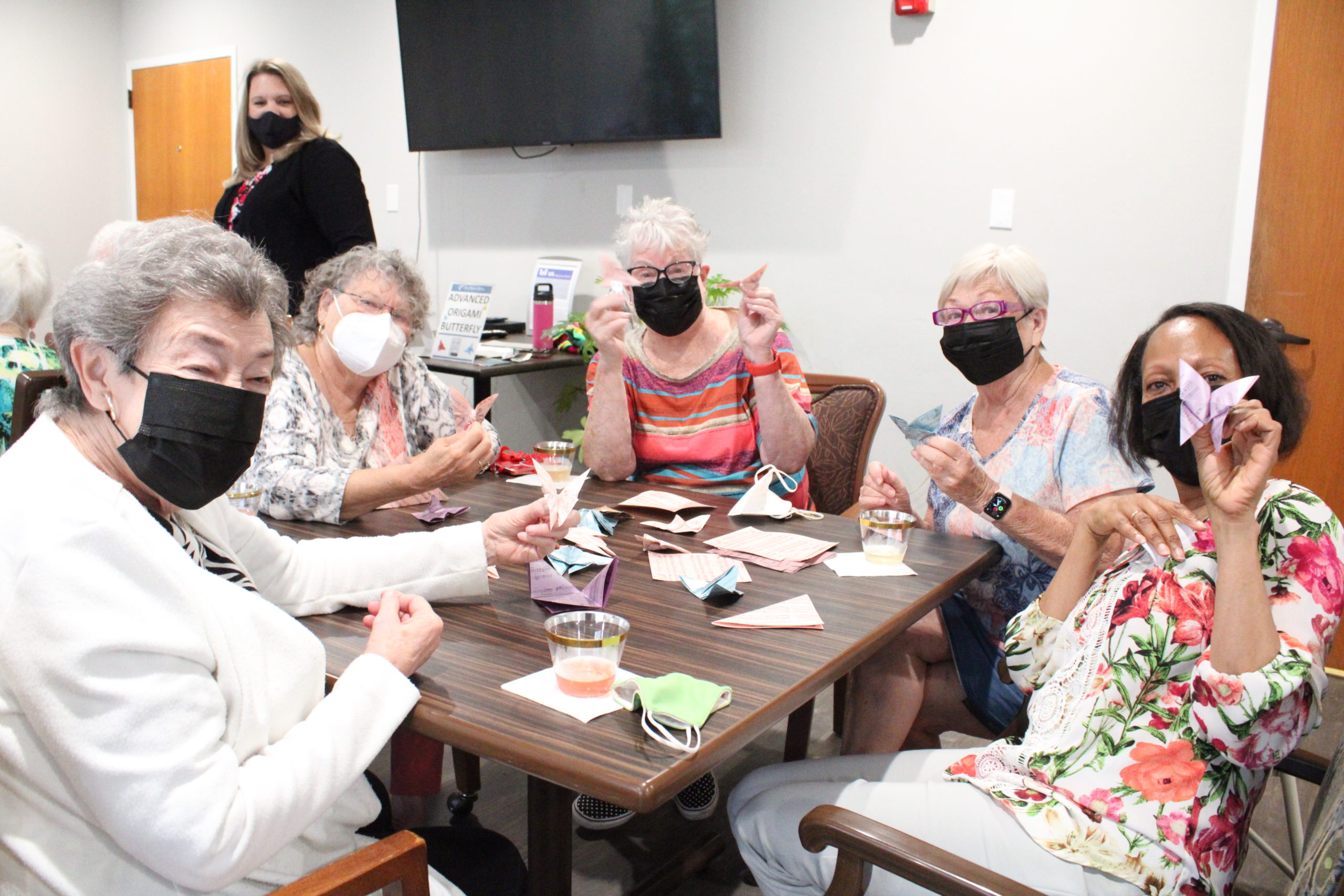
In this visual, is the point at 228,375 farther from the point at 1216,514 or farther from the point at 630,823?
the point at 630,823

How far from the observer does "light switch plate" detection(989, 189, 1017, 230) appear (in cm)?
359

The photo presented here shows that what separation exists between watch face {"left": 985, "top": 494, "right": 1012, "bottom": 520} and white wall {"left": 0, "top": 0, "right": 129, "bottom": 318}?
688cm

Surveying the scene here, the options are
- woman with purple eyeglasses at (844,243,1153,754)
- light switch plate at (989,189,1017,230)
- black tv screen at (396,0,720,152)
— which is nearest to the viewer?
woman with purple eyeglasses at (844,243,1153,754)

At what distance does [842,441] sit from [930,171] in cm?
132

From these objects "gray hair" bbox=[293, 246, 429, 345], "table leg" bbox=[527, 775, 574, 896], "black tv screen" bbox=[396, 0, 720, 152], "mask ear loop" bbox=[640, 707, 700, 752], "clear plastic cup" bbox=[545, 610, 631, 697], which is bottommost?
"table leg" bbox=[527, 775, 574, 896]

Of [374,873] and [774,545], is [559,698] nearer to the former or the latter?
[374,873]

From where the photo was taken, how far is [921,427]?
2027mm

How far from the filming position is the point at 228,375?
45.6 inches

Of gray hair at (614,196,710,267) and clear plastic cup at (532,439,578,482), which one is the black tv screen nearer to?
gray hair at (614,196,710,267)

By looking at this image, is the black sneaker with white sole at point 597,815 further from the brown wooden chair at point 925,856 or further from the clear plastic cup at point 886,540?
the brown wooden chair at point 925,856

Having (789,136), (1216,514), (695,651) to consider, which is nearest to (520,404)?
(789,136)

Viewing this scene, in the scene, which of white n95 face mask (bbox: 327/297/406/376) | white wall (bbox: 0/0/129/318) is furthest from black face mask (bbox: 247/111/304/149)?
white wall (bbox: 0/0/129/318)

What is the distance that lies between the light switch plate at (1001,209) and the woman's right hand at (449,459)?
241cm

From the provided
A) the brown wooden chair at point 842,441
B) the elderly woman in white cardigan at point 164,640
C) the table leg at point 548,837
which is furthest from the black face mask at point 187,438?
the brown wooden chair at point 842,441
